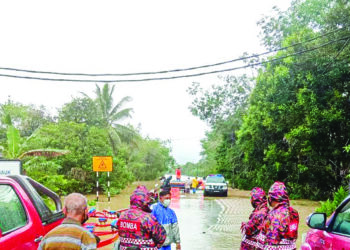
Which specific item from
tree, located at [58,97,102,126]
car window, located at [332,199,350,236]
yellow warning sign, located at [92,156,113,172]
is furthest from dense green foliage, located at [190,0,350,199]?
tree, located at [58,97,102,126]

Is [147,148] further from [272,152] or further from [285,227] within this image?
[285,227]

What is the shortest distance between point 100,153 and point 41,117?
11613 mm

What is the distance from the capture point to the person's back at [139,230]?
445 centimetres

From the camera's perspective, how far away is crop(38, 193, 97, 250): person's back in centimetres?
317

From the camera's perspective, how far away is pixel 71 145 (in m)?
25.3

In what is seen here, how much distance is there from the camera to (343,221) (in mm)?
4184

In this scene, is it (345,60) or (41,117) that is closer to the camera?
(345,60)

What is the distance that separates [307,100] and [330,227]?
16.0m

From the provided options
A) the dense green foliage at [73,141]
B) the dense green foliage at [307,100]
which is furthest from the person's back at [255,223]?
the dense green foliage at [73,141]

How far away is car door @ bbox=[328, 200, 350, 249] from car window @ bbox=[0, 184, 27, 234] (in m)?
3.23

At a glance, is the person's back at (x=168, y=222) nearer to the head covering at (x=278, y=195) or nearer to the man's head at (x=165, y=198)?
the man's head at (x=165, y=198)

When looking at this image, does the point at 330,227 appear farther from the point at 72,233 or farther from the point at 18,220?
the point at 18,220

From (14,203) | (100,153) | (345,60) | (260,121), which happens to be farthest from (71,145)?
(14,203)

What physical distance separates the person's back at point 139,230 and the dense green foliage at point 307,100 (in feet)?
37.3
